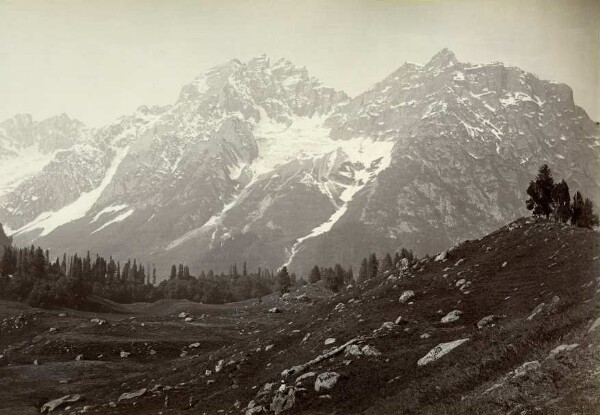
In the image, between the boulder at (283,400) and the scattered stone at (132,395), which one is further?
the scattered stone at (132,395)

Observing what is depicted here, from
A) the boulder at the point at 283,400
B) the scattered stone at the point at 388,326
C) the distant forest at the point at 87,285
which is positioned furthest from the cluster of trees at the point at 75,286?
the boulder at the point at 283,400

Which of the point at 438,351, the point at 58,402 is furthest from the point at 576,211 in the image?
the point at 58,402

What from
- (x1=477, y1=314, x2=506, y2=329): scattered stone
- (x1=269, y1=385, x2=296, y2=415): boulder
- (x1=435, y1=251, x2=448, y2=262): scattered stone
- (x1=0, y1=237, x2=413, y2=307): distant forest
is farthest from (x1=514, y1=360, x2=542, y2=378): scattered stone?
(x1=0, y1=237, x2=413, y2=307): distant forest

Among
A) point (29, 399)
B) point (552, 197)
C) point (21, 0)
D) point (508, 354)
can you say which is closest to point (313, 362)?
point (508, 354)

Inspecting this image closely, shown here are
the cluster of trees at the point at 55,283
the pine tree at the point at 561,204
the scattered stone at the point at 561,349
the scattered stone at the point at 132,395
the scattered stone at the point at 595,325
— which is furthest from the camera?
the cluster of trees at the point at 55,283

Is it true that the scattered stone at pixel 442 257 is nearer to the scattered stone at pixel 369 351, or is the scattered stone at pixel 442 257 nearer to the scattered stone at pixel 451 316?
the scattered stone at pixel 451 316

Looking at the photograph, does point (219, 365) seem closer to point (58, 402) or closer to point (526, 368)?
point (58, 402)

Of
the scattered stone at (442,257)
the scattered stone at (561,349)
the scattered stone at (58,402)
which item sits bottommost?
the scattered stone at (58,402)

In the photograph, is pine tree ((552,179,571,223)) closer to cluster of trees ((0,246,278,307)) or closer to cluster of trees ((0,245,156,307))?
cluster of trees ((0,246,278,307))
